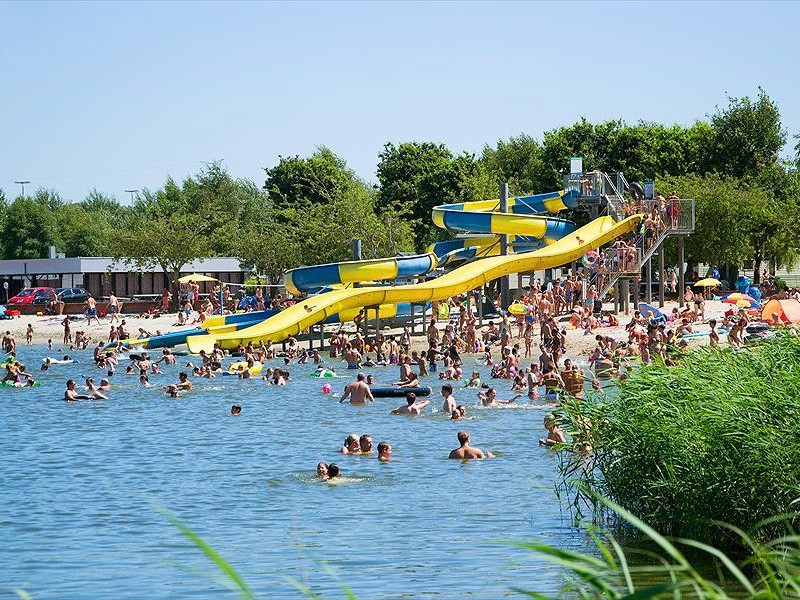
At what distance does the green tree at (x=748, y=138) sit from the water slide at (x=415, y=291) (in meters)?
20.5

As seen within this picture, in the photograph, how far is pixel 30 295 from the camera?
5591cm

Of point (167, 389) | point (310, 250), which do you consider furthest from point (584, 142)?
point (167, 389)

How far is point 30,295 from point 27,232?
2665 cm

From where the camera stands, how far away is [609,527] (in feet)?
40.5

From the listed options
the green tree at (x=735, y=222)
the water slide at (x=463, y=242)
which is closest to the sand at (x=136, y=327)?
the water slide at (x=463, y=242)

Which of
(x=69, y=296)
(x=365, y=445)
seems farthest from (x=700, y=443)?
(x=69, y=296)

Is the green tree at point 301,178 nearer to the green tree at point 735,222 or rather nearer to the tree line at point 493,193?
the tree line at point 493,193

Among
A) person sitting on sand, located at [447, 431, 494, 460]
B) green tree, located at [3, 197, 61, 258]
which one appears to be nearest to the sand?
person sitting on sand, located at [447, 431, 494, 460]

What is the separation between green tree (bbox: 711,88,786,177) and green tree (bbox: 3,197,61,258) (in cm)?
4608

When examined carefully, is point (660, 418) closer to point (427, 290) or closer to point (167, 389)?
point (167, 389)

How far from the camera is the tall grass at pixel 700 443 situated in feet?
32.5

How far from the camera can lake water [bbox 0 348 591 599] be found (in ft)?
38.1

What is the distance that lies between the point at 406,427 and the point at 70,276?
4284cm

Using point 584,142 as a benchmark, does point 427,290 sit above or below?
below
